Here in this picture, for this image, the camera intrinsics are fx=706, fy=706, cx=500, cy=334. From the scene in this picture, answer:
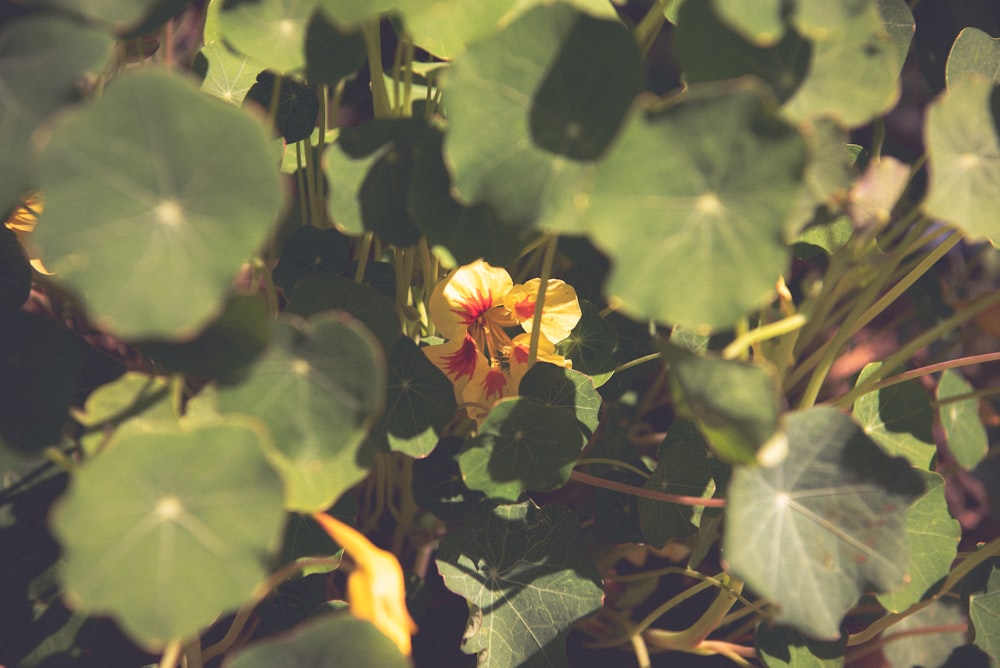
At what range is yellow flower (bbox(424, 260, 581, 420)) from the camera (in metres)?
0.72

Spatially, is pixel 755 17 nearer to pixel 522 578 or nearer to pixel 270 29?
pixel 270 29

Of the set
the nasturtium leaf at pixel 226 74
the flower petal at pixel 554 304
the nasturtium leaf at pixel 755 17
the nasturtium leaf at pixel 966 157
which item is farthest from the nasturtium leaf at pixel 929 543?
the nasturtium leaf at pixel 226 74

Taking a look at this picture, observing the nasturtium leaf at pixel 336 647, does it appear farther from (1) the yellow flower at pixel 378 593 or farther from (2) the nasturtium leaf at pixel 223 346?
(2) the nasturtium leaf at pixel 223 346

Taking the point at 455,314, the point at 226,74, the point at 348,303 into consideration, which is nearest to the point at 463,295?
the point at 455,314

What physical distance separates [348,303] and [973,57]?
0.67m

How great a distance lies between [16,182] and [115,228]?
0.10 meters

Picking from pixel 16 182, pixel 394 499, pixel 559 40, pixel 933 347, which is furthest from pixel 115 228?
pixel 933 347

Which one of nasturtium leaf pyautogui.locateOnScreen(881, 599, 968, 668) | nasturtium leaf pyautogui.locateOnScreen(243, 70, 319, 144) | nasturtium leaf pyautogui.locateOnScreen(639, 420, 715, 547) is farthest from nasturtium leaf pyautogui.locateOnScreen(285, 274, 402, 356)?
nasturtium leaf pyautogui.locateOnScreen(881, 599, 968, 668)

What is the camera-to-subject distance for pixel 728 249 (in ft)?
1.65

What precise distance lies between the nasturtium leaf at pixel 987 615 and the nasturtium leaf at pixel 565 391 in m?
0.47

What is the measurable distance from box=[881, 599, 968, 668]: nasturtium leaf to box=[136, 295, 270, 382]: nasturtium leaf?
3.04 ft

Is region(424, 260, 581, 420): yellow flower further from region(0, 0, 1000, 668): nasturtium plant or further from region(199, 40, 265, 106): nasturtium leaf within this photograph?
region(199, 40, 265, 106): nasturtium leaf

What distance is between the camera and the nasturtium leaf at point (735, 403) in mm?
484

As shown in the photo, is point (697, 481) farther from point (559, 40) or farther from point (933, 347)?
point (933, 347)
